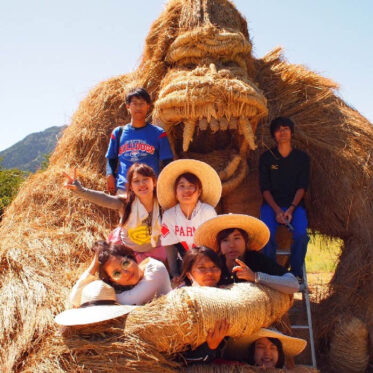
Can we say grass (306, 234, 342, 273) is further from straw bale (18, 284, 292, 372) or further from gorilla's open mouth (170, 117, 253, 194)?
straw bale (18, 284, 292, 372)

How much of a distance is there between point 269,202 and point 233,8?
2046mm

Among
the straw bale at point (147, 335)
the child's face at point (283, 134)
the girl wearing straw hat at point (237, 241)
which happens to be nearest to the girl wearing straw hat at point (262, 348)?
the straw bale at point (147, 335)

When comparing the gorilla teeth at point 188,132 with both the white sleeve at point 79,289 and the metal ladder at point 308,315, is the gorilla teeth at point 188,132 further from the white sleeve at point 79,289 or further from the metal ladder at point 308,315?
the white sleeve at point 79,289

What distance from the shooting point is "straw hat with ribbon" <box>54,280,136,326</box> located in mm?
2479

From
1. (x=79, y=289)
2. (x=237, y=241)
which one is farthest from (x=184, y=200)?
(x=79, y=289)

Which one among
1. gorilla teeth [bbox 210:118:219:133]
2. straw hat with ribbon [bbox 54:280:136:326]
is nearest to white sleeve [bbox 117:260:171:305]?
straw hat with ribbon [bbox 54:280:136:326]

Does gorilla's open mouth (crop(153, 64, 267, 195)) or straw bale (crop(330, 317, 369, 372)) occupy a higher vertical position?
gorilla's open mouth (crop(153, 64, 267, 195))

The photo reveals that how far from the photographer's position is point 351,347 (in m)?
3.74

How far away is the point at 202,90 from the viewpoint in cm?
381

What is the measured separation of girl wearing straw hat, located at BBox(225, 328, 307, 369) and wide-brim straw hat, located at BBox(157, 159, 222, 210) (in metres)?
1.09

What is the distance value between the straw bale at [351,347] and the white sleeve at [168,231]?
5.07 ft

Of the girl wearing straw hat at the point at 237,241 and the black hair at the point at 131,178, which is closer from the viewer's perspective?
the girl wearing straw hat at the point at 237,241

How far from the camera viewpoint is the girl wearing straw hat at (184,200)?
3410 millimetres

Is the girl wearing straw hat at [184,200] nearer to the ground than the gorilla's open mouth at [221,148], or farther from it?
nearer to the ground
